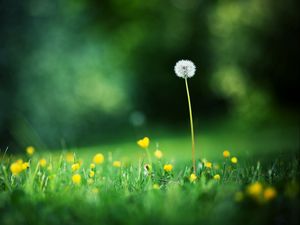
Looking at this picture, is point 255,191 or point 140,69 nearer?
point 255,191

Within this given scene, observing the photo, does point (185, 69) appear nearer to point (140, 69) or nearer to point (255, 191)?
point (255, 191)

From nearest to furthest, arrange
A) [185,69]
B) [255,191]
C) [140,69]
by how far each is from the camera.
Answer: [255,191]
[185,69]
[140,69]

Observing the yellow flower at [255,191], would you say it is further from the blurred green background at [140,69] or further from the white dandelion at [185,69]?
the blurred green background at [140,69]

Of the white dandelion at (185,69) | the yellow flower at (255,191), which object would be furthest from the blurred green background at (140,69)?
the yellow flower at (255,191)

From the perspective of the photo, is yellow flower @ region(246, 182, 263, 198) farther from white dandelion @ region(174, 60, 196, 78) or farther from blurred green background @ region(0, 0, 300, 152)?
blurred green background @ region(0, 0, 300, 152)

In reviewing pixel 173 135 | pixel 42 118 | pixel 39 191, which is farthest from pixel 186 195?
pixel 173 135

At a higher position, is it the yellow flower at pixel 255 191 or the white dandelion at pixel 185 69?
the white dandelion at pixel 185 69

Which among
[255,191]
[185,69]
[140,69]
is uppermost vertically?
[140,69]

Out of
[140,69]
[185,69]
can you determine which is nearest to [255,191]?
[185,69]

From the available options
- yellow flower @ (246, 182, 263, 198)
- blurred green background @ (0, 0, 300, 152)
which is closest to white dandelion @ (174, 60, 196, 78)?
yellow flower @ (246, 182, 263, 198)
